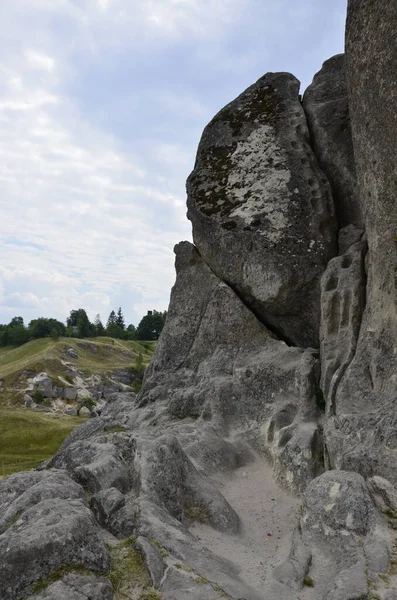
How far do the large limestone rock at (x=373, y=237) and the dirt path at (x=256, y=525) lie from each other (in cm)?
211

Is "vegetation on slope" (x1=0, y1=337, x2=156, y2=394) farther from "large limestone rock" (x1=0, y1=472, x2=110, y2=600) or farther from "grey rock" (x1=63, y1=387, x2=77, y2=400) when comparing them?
"large limestone rock" (x1=0, y1=472, x2=110, y2=600)

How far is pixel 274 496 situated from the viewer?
14.2 meters

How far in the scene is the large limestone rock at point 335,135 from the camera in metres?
20.5

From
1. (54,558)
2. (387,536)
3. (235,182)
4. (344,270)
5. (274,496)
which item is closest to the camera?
(54,558)

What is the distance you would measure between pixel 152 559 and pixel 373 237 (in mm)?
11455

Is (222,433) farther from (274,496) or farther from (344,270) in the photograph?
(344,270)

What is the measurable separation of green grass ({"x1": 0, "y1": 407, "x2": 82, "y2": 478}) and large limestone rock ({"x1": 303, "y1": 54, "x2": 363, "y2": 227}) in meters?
35.5

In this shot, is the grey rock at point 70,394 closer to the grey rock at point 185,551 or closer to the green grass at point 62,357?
the green grass at point 62,357

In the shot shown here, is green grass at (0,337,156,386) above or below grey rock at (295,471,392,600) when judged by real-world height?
above

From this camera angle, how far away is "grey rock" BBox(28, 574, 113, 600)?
8.05 metres

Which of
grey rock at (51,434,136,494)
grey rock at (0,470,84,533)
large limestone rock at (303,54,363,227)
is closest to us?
grey rock at (0,470,84,533)

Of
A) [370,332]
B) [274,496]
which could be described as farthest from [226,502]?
[370,332]

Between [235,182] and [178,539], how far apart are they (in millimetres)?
15647

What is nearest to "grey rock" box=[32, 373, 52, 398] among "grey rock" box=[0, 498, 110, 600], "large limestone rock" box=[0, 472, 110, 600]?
"large limestone rock" box=[0, 472, 110, 600]
